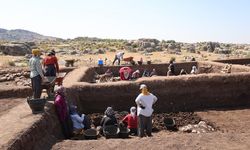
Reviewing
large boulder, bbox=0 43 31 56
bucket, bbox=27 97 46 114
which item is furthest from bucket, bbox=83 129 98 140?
large boulder, bbox=0 43 31 56

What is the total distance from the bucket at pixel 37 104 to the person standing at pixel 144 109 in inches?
109

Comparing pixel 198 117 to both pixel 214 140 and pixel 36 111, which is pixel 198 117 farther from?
pixel 36 111

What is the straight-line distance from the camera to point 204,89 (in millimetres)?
16922

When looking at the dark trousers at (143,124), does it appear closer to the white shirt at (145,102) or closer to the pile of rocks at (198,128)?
the white shirt at (145,102)

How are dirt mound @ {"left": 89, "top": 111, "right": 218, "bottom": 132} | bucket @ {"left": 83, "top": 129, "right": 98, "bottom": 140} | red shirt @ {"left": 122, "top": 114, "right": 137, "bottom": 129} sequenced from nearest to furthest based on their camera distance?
bucket @ {"left": 83, "top": 129, "right": 98, "bottom": 140}
red shirt @ {"left": 122, "top": 114, "right": 137, "bottom": 129}
dirt mound @ {"left": 89, "top": 111, "right": 218, "bottom": 132}

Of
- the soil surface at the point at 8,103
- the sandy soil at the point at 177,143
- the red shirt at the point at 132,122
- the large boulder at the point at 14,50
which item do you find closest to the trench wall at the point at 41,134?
the sandy soil at the point at 177,143

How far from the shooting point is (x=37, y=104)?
35.1 feet

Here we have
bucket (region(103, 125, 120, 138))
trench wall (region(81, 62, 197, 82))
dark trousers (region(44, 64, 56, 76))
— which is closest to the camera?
bucket (region(103, 125, 120, 138))

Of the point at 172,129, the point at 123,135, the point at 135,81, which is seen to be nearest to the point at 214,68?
the point at 135,81

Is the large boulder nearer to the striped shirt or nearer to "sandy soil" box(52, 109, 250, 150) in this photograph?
the striped shirt

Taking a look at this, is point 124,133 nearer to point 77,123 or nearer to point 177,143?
point 77,123

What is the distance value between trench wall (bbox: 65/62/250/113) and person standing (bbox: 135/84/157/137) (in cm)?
457

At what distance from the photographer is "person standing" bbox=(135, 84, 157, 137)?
1166 centimetres

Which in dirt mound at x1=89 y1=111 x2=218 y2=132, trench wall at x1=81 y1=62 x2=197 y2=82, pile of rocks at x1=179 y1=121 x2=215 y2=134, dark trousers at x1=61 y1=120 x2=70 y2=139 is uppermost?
trench wall at x1=81 y1=62 x2=197 y2=82
